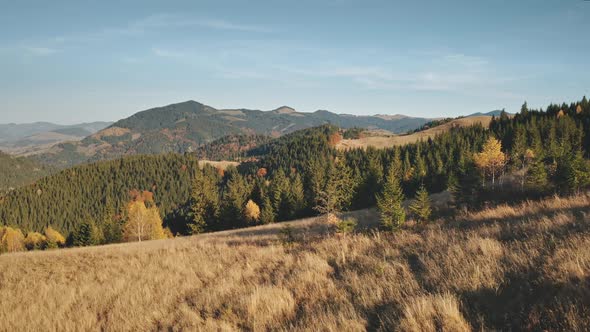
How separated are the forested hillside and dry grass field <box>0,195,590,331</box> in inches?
914

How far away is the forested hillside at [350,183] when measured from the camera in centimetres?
4609

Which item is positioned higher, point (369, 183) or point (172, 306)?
point (172, 306)

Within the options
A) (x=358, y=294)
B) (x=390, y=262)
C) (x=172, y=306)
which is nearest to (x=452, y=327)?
(x=358, y=294)

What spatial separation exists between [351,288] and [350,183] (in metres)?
72.1

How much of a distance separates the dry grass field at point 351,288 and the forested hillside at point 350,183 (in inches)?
914

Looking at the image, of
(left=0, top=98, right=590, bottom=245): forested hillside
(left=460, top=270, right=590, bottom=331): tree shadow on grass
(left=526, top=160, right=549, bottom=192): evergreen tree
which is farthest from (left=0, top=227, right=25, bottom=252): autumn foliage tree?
(left=526, top=160, right=549, bottom=192): evergreen tree

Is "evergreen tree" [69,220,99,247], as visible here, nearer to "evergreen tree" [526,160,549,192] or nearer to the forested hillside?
the forested hillside

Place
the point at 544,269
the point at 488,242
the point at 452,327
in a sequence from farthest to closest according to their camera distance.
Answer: the point at 488,242
the point at 544,269
the point at 452,327

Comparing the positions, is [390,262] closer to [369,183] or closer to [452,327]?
[452,327]

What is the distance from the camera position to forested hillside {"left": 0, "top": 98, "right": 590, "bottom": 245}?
46.1 m

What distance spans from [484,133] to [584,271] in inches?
5816

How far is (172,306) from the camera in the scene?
6988 mm

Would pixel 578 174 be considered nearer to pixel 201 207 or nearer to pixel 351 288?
pixel 351 288

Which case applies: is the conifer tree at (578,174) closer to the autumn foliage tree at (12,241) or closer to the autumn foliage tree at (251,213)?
the autumn foliage tree at (251,213)
